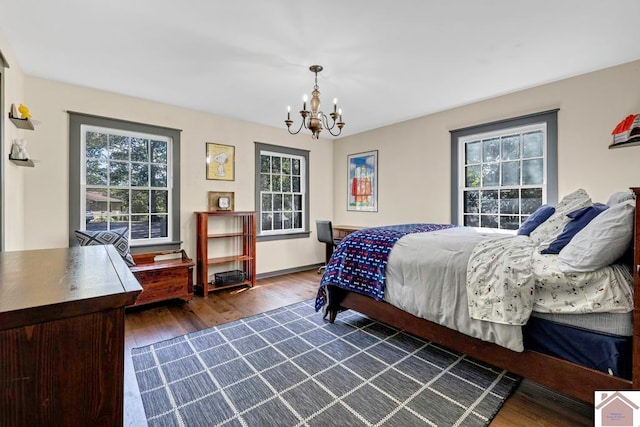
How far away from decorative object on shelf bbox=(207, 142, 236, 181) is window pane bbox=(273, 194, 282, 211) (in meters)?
0.84

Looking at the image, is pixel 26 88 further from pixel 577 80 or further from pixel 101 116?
pixel 577 80

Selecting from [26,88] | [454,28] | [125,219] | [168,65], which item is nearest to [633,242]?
[454,28]

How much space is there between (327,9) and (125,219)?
10.7ft

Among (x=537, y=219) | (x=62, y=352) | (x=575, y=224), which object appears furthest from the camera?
(x=537, y=219)

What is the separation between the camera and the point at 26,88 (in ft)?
9.59

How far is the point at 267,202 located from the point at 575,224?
3.94 meters

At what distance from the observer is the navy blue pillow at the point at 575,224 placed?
171 cm

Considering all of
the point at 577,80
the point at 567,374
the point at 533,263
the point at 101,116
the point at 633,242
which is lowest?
the point at 567,374

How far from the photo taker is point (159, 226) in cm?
382

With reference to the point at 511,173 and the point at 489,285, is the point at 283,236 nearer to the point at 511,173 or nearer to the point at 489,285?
the point at 511,173

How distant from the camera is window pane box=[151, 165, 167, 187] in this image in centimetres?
378

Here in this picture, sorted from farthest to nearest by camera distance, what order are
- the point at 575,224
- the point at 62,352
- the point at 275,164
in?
the point at 275,164 < the point at 575,224 < the point at 62,352

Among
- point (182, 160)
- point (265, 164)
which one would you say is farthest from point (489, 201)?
point (182, 160)

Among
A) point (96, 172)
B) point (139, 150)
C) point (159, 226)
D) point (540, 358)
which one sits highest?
point (139, 150)
